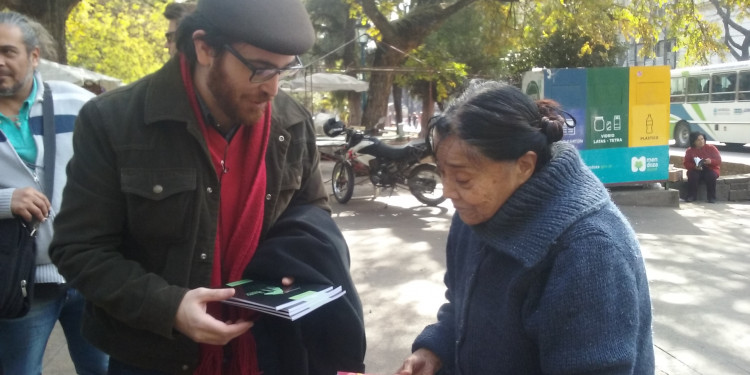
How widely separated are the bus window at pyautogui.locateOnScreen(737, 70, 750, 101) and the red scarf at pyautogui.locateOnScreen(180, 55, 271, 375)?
21244mm

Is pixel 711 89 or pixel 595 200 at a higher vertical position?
pixel 711 89

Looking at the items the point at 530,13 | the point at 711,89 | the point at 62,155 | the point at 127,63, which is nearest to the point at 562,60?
the point at 711,89

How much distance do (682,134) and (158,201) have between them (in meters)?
23.8

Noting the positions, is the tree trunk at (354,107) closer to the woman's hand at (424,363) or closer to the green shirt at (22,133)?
the green shirt at (22,133)

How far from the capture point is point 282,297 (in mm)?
1693

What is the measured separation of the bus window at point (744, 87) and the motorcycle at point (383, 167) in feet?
46.0

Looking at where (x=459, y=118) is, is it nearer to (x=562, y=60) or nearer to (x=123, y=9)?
(x=562, y=60)

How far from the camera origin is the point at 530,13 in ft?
47.1

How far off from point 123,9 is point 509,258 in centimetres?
2428

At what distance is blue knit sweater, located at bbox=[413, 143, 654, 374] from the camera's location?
4.70ft

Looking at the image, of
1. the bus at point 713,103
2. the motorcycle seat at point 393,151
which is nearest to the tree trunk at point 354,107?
Result: the bus at point 713,103

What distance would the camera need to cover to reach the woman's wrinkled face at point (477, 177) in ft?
5.35

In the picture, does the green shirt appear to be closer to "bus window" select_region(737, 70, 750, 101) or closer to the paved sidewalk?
the paved sidewalk

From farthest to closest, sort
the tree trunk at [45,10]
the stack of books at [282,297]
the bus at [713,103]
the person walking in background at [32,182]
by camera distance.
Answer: the bus at [713,103], the tree trunk at [45,10], the person walking in background at [32,182], the stack of books at [282,297]
